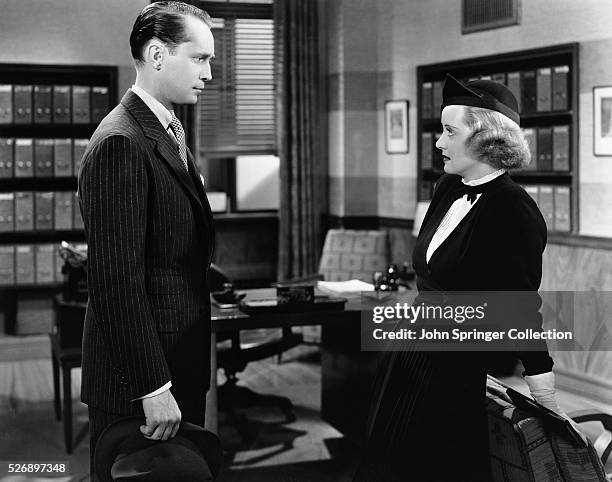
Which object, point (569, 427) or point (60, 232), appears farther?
point (60, 232)

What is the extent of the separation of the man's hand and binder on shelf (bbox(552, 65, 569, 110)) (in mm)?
4329

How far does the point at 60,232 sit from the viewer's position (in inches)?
271

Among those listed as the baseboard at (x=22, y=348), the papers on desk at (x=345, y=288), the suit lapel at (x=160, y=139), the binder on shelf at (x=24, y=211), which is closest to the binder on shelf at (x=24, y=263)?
the binder on shelf at (x=24, y=211)

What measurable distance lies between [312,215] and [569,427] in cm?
526

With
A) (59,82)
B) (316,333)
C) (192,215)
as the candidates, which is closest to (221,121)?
(59,82)

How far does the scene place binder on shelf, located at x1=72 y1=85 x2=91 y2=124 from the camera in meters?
6.77

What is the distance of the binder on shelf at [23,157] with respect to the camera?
263 inches

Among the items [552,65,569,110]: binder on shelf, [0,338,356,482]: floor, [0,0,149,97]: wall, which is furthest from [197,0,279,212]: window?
[552,65,569,110]: binder on shelf

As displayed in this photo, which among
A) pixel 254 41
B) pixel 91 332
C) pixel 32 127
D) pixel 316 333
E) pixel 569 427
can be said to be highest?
pixel 254 41

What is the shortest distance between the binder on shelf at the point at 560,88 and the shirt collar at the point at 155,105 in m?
4.09

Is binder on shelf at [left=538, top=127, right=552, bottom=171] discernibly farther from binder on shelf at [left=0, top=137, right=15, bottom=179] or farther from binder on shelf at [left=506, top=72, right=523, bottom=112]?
binder on shelf at [left=0, top=137, right=15, bottom=179]

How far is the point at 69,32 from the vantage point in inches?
268

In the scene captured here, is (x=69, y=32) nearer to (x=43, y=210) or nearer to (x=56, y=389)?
(x=43, y=210)

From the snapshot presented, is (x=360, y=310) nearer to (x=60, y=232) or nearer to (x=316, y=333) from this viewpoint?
(x=316, y=333)
